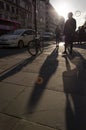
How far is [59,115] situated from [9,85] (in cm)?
178

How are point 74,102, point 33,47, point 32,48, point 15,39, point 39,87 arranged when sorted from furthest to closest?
1. point 15,39
2. point 33,47
3. point 32,48
4. point 39,87
5. point 74,102

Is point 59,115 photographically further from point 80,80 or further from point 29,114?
point 80,80

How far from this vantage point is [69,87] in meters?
4.27

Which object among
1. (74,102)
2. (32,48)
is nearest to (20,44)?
(32,48)

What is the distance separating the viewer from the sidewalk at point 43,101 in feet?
9.00

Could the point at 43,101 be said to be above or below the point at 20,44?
below

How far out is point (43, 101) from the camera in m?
3.48

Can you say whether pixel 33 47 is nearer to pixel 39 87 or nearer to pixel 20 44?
pixel 20 44

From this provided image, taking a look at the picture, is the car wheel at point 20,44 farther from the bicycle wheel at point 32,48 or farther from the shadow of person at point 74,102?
the shadow of person at point 74,102

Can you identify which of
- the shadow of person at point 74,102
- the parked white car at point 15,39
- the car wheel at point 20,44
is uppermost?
→ the parked white car at point 15,39

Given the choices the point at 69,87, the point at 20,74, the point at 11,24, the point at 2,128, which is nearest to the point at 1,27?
the point at 11,24

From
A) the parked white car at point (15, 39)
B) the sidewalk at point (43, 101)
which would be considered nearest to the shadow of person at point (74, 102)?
the sidewalk at point (43, 101)

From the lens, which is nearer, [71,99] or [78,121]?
[78,121]

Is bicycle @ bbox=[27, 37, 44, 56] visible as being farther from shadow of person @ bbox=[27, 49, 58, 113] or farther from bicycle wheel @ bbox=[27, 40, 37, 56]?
shadow of person @ bbox=[27, 49, 58, 113]
